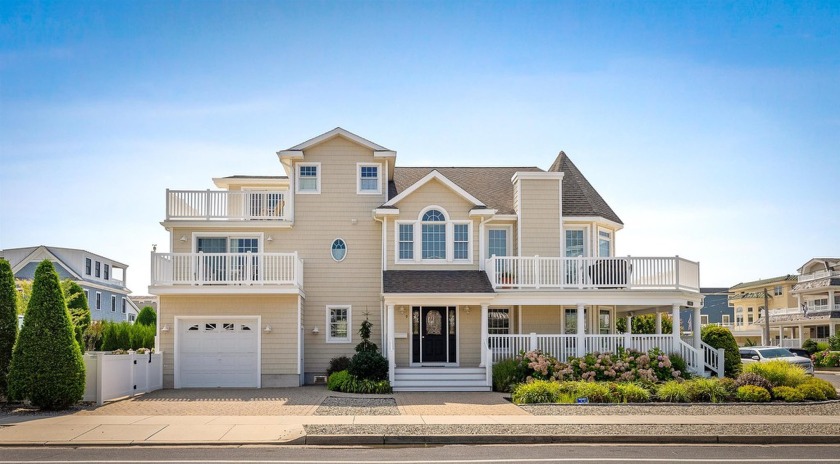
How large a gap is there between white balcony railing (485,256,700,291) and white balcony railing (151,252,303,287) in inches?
258

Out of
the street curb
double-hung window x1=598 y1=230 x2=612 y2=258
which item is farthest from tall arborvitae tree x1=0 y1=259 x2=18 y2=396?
double-hung window x1=598 y1=230 x2=612 y2=258

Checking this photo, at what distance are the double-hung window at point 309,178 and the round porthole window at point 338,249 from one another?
187 cm

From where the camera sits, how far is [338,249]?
1048 inches

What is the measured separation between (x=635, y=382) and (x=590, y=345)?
260 centimetres

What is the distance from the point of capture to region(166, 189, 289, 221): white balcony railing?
25989 mm

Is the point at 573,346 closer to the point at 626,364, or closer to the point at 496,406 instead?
the point at 626,364

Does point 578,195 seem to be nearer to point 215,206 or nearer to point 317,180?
point 317,180

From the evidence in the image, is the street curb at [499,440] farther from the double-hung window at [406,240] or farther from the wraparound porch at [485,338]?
the double-hung window at [406,240]

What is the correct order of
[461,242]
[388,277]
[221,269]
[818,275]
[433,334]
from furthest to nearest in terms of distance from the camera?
1. [818,275]
2. [461,242]
3. [433,334]
4. [388,277]
5. [221,269]

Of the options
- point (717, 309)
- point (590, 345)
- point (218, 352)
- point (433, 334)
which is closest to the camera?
point (218, 352)

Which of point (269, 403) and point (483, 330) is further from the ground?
point (483, 330)

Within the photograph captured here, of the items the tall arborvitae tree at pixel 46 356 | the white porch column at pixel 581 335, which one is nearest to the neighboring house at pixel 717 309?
the white porch column at pixel 581 335

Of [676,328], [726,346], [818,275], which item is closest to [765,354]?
[726,346]

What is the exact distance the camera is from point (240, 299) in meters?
24.6
